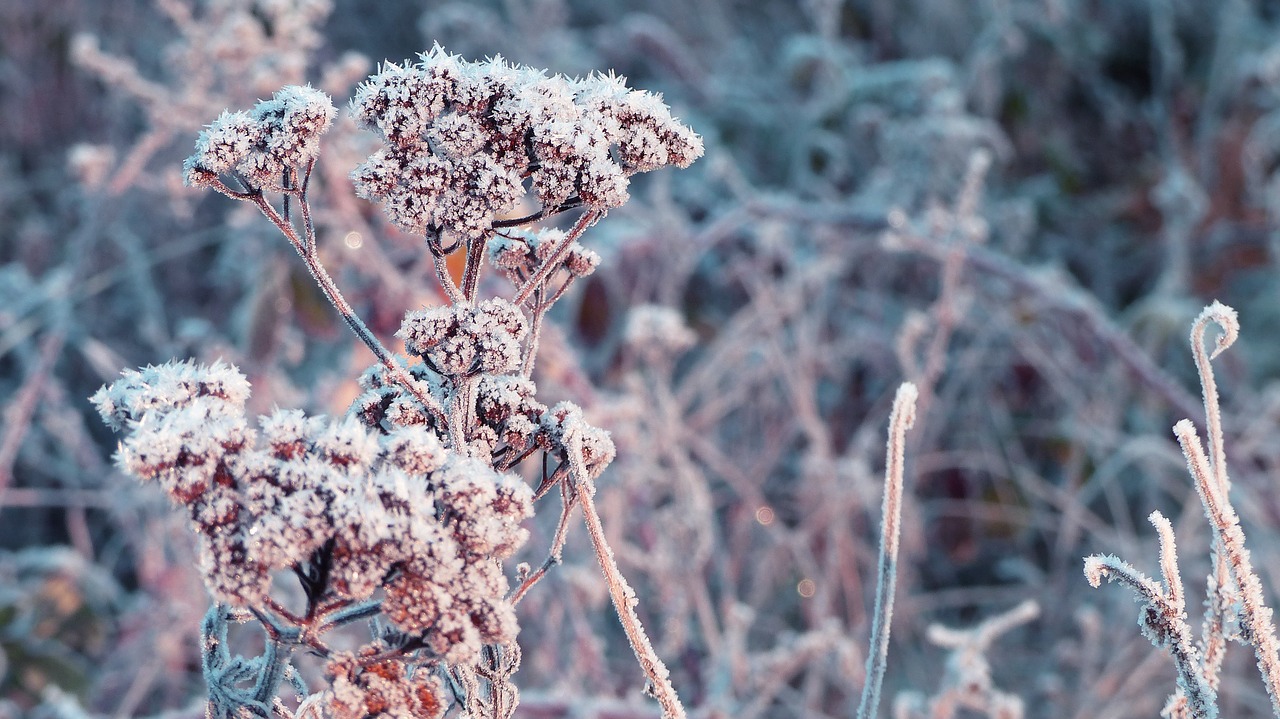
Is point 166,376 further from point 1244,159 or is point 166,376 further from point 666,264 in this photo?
point 1244,159

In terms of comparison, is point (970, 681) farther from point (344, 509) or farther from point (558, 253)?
point (344, 509)

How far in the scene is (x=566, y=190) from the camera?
87 centimetres

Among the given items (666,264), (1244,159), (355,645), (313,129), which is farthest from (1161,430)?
(313,129)

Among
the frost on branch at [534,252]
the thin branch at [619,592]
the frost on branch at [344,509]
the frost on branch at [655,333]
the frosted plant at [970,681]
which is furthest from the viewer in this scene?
the frost on branch at [655,333]

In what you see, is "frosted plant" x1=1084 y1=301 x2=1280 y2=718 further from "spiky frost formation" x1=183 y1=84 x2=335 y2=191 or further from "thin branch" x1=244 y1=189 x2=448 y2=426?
"spiky frost formation" x1=183 y1=84 x2=335 y2=191

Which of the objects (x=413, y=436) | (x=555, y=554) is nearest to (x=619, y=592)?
(x=555, y=554)

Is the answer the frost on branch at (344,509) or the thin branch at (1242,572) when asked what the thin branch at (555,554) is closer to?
the frost on branch at (344,509)

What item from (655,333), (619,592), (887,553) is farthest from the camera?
(655,333)

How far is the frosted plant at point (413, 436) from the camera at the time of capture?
0.73m

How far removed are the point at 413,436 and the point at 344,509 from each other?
75 mm

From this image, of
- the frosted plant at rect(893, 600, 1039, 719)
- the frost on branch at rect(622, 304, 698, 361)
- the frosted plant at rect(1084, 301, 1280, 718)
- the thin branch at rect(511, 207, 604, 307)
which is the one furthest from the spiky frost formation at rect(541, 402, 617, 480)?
the frost on branch at rect(622, 304, 698, 361)

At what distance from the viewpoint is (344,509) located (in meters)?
0.72

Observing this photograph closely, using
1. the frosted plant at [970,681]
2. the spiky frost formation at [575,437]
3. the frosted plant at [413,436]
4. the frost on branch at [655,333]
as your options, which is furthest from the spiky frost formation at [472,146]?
the frost on branch at [655,333]

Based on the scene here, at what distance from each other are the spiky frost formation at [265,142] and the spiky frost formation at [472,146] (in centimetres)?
4
